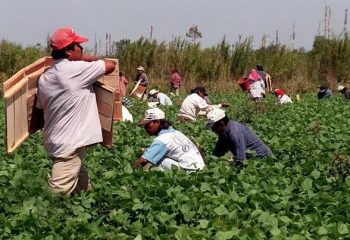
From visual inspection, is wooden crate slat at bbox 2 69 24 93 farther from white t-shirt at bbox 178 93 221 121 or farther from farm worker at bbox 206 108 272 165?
white t-shirt at bbox 178 93 221 121

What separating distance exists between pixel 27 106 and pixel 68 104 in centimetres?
39

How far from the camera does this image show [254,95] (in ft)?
54.3

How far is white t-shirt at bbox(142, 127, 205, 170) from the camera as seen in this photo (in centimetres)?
607

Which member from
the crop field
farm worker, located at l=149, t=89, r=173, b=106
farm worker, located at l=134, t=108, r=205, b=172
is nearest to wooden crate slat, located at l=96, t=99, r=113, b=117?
the crop field

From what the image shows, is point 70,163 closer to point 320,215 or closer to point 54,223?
point 54,223

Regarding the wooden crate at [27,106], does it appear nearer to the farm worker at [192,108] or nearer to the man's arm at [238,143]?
the man's arm at [238,143]

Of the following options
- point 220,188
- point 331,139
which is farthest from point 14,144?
point 331,139

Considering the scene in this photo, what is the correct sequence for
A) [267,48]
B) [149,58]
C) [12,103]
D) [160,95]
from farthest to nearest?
[267,48], [149,58], [160,95], [12,103]

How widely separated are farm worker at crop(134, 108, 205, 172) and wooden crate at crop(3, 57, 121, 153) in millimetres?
730

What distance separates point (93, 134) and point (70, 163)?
0.94ft

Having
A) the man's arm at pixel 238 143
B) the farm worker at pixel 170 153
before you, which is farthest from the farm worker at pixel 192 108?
the farm worker at pixel 170 153

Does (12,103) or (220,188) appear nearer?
(12,103)

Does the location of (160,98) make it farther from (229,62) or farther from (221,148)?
(229,62)

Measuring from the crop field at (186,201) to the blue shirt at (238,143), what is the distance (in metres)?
0.14
